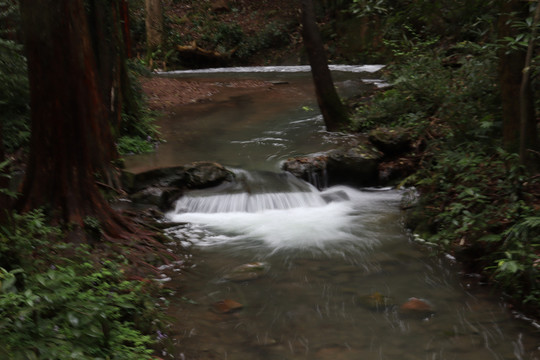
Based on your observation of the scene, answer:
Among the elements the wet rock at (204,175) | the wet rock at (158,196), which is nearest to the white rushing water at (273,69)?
the wet rock at (204,175)

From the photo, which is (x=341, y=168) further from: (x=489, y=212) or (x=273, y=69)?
(x=273, y=69)

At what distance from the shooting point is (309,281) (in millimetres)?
6449

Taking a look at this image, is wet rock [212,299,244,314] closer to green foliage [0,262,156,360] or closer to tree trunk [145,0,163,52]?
green foliage [0,262,156,360]

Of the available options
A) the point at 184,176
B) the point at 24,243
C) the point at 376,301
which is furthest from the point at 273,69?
the point at 24,243

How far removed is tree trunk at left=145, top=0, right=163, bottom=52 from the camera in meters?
25.8

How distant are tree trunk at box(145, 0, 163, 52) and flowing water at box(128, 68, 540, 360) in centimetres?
1610

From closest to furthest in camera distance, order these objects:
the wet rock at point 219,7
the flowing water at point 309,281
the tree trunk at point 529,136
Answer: the flowing water at point 309,281, the tree trunk at point 529,136, the wet rock at point 219,7

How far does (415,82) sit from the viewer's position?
35.9 ft

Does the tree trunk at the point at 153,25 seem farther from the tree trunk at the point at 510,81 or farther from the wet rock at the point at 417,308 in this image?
the wet rock at the point at 417,308

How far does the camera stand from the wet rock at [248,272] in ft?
21.6

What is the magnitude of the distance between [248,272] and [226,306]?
101 centimetres

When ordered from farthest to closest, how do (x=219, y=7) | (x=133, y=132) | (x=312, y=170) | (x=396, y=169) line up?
(x=219, y=7)
(x=133, y=132)
(x=312, y=170)
(x=396, y=169)

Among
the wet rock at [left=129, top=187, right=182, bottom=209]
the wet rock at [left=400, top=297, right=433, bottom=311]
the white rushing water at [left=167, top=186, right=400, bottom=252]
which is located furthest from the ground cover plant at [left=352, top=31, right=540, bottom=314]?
the wet rock at [left=129, top=187, right=182, bottom=209]

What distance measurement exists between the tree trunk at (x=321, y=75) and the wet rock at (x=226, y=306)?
7.08 m
